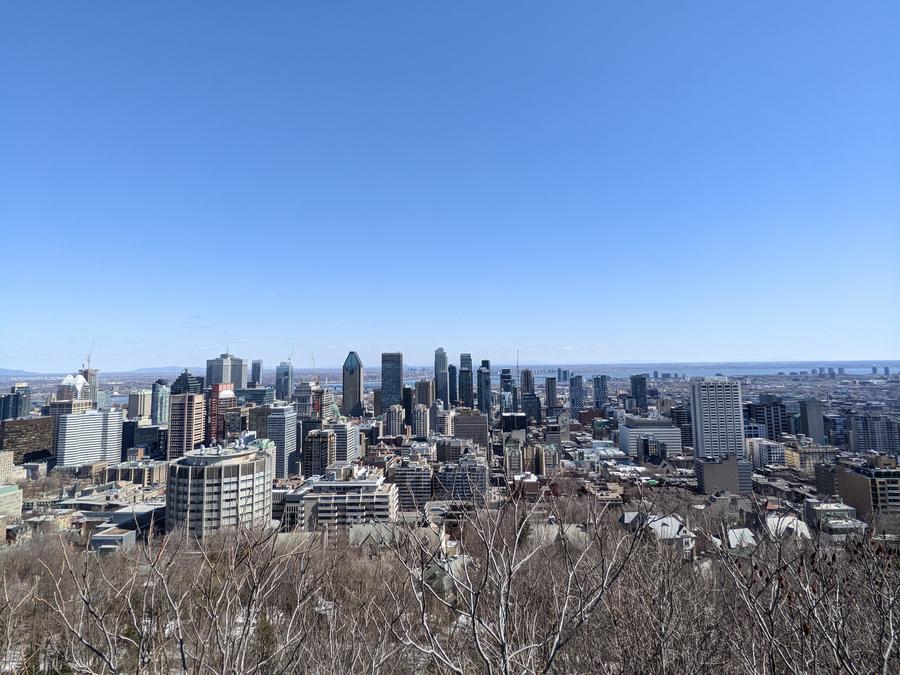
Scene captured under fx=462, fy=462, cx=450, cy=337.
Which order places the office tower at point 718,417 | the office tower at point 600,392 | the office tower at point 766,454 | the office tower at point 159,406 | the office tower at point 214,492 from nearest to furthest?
1. the office tower at point 214,492
2. the office tower at point 766,454
3. the office tower at point 718,417
4. the office tower at point 159,406
5. the office tower at point 600,392

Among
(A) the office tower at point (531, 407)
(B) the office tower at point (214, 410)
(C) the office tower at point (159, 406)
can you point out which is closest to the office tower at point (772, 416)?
(A) the office tower at point (531, 407)

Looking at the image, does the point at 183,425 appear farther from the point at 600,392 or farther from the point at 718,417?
the point at 600,392

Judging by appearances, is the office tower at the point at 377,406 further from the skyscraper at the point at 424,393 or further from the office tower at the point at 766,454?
the office tower at the point at 766,454

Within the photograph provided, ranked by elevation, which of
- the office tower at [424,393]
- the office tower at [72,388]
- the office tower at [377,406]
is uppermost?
the office tower at [72,388]

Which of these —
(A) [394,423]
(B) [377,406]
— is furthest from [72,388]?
(A) [394,423]

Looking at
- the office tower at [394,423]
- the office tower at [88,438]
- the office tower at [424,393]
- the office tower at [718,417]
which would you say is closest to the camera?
the office tower at [718,417]

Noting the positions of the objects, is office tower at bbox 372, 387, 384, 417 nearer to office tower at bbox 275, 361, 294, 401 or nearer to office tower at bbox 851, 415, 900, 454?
office tower at bbox 275, 361, 294, 401
